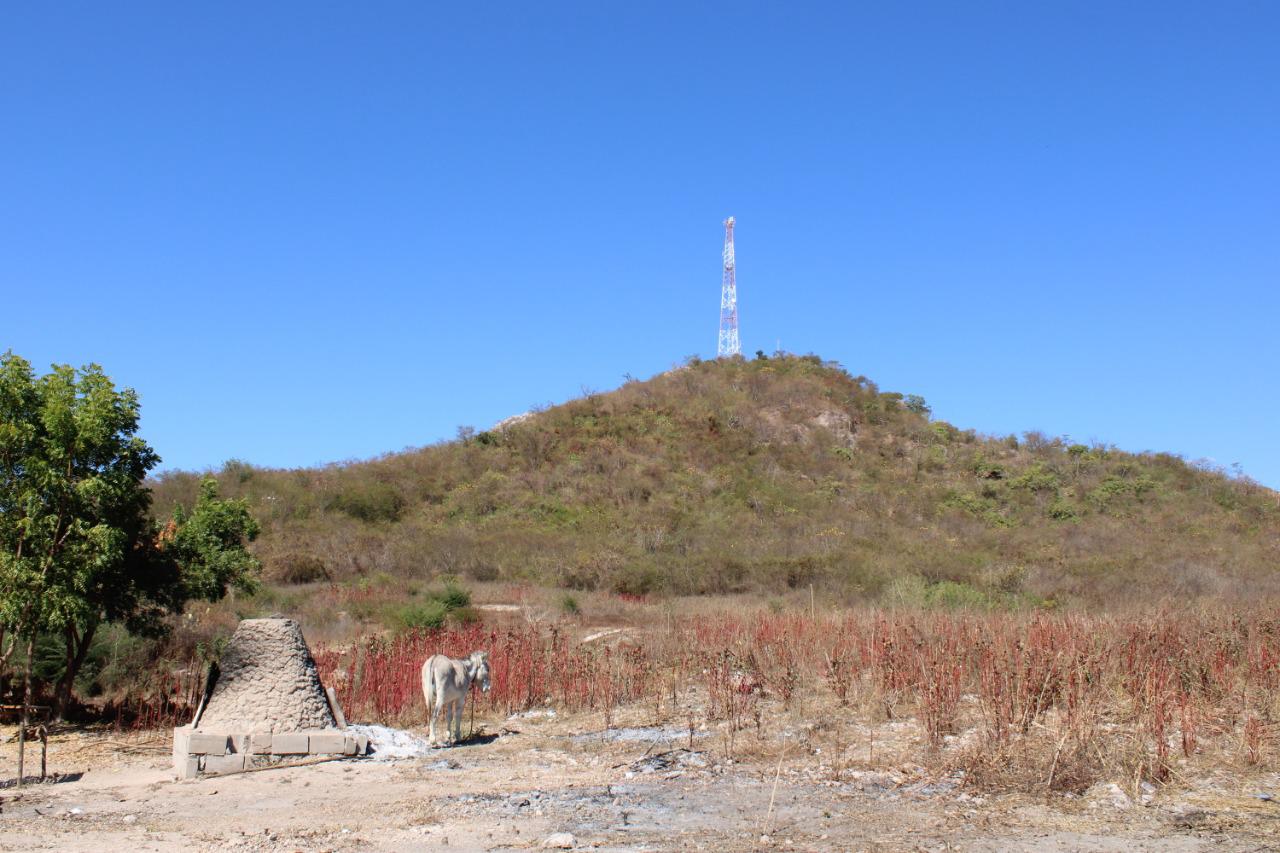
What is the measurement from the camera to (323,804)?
8289 millimetres

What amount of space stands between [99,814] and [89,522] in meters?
4.53

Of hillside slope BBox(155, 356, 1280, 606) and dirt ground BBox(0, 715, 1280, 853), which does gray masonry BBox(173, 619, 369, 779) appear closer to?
dirt ground BBox(0, 715, 1280, 853)

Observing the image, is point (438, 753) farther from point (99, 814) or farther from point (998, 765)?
point (998, 765)

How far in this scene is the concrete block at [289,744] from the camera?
976 centimetres

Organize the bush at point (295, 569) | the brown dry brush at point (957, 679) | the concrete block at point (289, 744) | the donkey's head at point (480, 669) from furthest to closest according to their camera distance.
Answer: the bush at point (295, 569), the donkey's head at point (480, 669), the concrete block at point (289, 744), the brown dry brush at point (957, 679)

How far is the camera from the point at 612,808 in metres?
7.86

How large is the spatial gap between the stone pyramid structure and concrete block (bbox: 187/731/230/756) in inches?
9.7

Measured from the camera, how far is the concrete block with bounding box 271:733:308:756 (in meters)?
9.76

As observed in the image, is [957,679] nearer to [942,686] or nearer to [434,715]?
[942,686]

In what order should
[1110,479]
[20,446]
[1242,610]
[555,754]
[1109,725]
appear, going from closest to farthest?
[1109,725]
[555,754]
[20,446]
[1242,610]
[1110,479]

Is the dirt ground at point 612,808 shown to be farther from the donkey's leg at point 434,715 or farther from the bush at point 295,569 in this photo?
the bush at point 295,569

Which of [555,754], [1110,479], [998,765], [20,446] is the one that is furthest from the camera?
[1110,479]

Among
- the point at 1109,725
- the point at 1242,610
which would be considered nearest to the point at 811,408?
the point at 1242,610

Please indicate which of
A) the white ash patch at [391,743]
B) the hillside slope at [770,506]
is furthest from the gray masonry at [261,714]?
the hillside slope at [770,506]
